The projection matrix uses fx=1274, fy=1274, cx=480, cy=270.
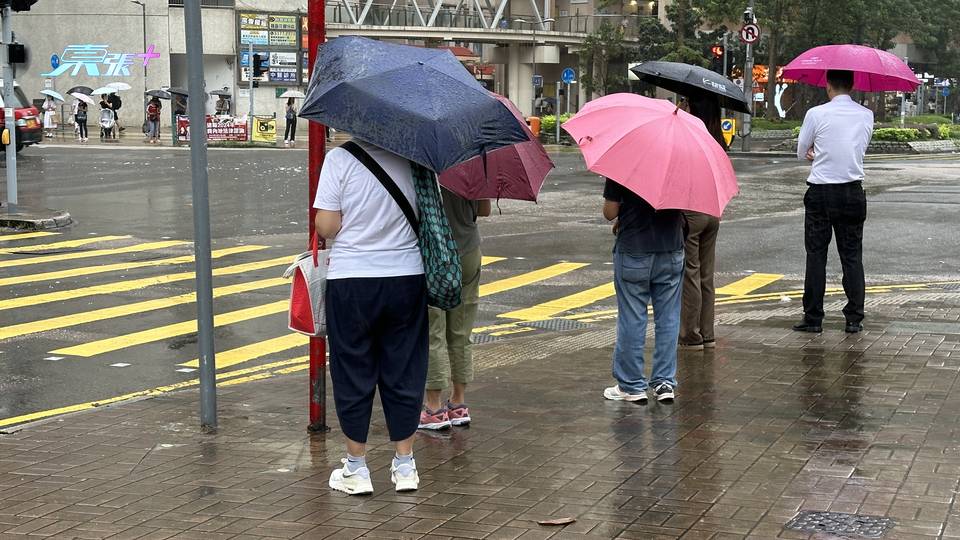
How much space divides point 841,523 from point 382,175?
254 centimetres

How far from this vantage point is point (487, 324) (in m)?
11.5

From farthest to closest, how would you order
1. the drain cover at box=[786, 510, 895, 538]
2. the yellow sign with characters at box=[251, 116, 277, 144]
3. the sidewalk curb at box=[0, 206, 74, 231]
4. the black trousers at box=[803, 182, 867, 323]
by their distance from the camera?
the yellow sign with characters at box=[251, 116, 277, 144] < the sidewalk curb at box=[0, 206, 74, 231] < the black trousers at box=[803, 182, 867, 323] < the drain cover at box=[786, 510, 895, 538]

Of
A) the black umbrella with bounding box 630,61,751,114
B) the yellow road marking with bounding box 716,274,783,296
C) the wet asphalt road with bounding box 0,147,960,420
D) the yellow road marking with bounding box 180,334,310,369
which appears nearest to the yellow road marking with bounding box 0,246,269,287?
the wet asphalt road with bounding box 0,147,960,420

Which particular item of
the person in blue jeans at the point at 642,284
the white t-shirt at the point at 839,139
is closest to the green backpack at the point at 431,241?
the person in blue jeans at the point at 642,284

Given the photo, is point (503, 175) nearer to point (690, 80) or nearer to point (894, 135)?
point (690, 80)

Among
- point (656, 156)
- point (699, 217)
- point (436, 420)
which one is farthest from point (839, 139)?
point (436, 420)

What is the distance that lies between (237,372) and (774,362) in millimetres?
3902

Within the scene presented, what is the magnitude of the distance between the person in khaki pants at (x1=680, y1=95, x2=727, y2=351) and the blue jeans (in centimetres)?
115

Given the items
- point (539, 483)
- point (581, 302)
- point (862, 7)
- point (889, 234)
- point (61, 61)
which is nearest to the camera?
point (539, 483)

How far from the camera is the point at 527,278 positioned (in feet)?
46.9

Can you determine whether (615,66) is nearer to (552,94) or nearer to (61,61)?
(552,94)

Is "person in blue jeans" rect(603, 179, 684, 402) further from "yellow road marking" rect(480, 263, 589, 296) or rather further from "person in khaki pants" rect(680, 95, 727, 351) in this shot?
"yellow road marking" rect(480, 263, 589, 296)

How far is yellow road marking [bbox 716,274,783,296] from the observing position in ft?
44.4

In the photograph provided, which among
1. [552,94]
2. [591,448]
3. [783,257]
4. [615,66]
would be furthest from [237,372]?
[552,94]
